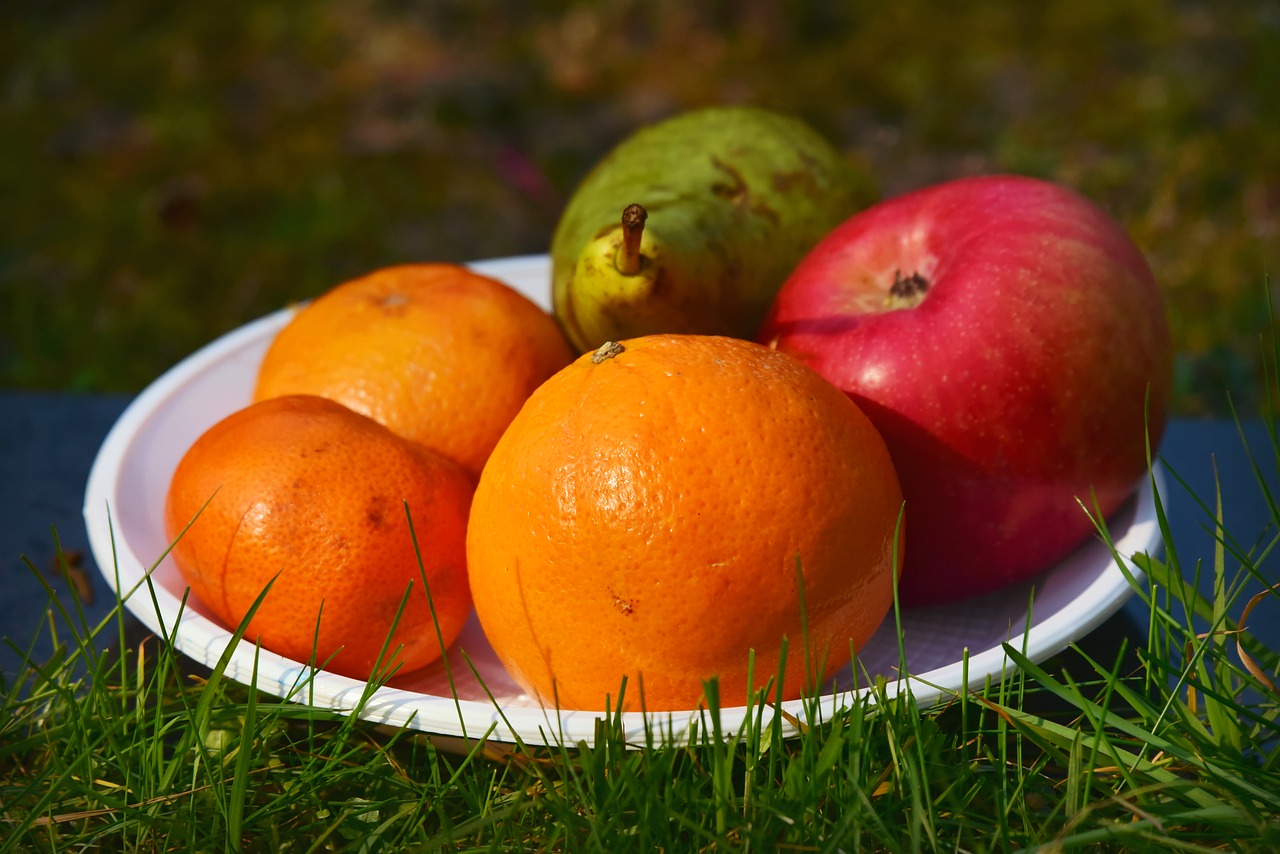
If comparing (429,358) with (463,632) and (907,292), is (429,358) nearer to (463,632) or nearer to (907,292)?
(463,632)

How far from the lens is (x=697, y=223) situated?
1556mm

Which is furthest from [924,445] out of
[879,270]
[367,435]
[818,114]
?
[818,114]

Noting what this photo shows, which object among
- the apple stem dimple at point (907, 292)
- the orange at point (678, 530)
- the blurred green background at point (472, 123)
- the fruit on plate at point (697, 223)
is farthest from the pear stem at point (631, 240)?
the blurred green background at point (472, 123)

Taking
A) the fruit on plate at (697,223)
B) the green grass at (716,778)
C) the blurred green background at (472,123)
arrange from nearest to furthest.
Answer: the green grass at (716,778) → the fruit on plate at (697,223) → the blurred green background at (472,123)

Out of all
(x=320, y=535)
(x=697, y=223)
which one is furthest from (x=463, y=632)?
(x=697, y=223)

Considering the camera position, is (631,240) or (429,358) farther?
(429,358)

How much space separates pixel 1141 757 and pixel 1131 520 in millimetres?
429

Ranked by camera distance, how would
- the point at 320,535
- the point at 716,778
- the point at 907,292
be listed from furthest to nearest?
1. the point at 907,292
2. the point at 320,535
3. the point at 716,778

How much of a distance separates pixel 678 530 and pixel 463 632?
505 mm

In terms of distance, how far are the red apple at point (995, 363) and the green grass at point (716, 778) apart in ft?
0.56

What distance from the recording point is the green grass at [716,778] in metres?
1.06

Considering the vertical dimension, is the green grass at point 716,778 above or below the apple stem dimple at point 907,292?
below

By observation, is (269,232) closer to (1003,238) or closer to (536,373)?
(536,373)

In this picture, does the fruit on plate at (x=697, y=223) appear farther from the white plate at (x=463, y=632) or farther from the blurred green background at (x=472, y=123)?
the blurred green background at (x=472, y=123)
